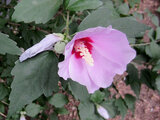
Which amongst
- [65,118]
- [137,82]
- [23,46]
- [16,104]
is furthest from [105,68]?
[65,118]

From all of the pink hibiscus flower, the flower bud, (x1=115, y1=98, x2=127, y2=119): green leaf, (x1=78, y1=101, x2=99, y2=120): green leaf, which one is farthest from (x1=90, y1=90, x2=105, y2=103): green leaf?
the flower bud

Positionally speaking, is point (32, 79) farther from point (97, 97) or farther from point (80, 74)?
point (97, 97)

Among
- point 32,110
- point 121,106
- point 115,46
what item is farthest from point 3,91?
point 121,106

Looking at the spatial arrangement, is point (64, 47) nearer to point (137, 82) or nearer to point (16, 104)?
→ point (16, 104)

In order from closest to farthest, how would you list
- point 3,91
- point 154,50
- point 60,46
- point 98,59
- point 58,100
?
point 60,46 → point 98,59 → point 3,91 → point 154,50 → point 58,100

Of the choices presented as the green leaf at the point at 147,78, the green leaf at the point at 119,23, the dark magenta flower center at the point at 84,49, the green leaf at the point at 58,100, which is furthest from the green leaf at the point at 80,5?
the green leaf at the point at 58,100

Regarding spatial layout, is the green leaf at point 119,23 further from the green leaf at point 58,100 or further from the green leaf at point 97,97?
the green leaf at point 58,100
